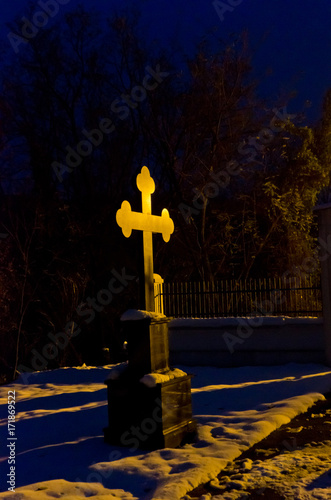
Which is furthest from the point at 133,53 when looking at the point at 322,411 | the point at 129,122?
the point at 322,411

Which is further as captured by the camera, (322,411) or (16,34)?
(16,34)

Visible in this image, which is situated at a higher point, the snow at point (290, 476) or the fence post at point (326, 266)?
the fence post at point (326, 266)

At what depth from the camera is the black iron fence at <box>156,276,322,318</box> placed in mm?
11625

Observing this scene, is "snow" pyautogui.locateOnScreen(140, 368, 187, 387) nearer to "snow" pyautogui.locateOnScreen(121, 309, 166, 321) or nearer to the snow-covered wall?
"snow" pyautogui.locateOnScreen(121, 309, 166, 321)

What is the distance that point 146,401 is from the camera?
19.5 feet

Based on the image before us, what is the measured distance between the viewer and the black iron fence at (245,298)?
458 inches

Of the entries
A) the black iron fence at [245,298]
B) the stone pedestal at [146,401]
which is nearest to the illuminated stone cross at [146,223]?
the stone pedestal at [146,401]

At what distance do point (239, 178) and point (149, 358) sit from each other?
1456 cm

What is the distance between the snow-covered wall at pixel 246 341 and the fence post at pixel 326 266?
1.08ft

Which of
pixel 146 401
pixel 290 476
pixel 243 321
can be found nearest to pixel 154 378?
pixel 146 401

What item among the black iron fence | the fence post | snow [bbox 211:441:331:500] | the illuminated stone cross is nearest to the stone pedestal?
the illuminated stone cross

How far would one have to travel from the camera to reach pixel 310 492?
14.7 ft

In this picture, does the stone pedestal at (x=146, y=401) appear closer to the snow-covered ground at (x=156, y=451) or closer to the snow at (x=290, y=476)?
the snow-covered ground at (x=156, y=451)

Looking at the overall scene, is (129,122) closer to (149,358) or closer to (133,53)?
(133,53)
